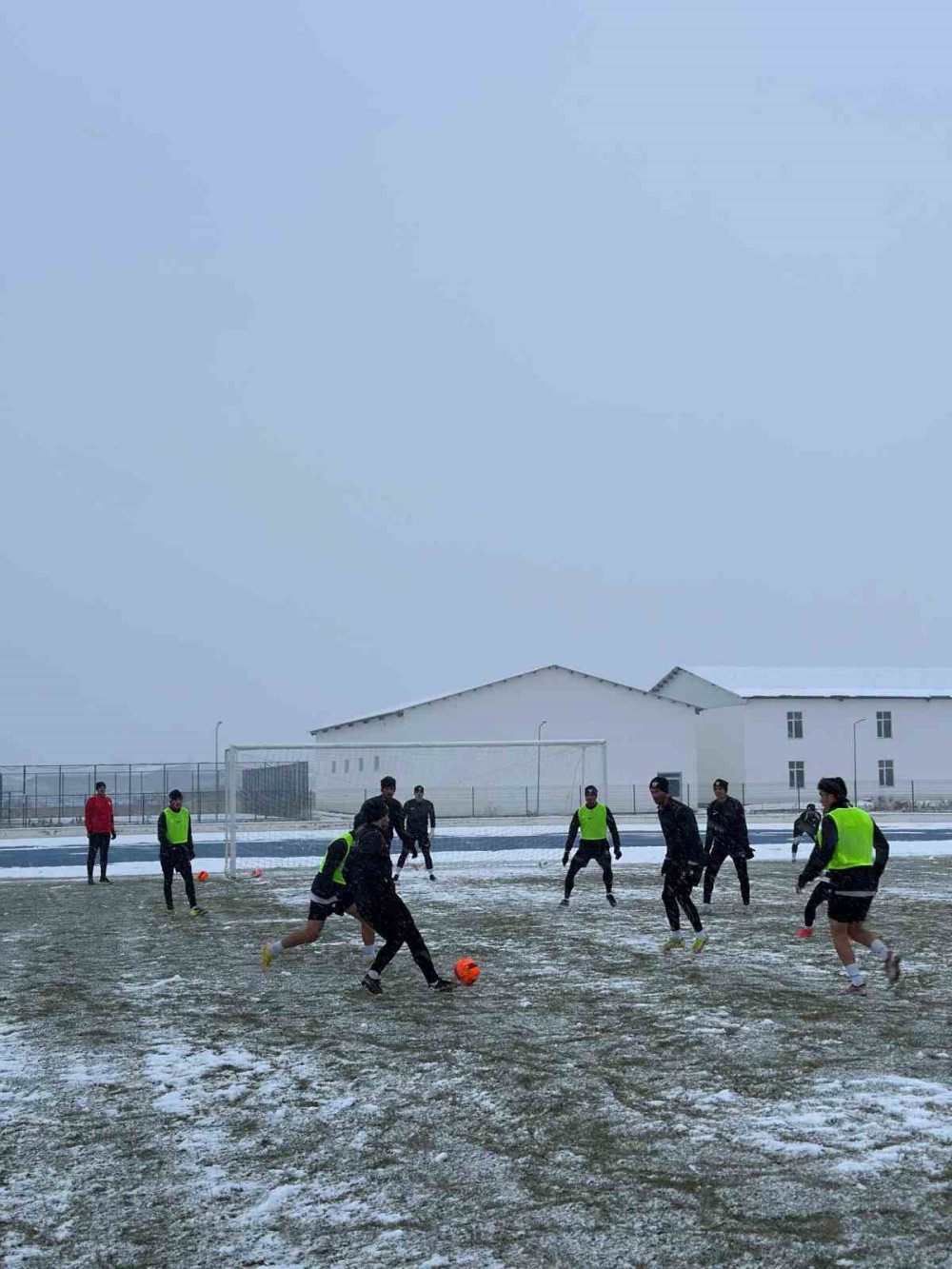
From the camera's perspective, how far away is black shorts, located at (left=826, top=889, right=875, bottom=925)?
36.3 feet

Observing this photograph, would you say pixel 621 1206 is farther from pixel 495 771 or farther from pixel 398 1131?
pixel 495 771

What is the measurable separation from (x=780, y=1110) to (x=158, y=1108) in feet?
12.5

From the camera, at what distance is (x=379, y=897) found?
1146 centimetres

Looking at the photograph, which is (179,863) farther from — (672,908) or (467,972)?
(467,972)

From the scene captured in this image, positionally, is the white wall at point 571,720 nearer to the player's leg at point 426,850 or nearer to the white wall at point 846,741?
the white wall at point 846,741

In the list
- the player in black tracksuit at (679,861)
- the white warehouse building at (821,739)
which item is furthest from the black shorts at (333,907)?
the white warehouse building at (821,739)

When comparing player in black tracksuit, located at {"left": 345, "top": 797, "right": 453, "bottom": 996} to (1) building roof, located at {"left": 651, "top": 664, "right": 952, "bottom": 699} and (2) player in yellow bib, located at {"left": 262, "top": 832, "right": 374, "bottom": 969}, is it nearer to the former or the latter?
(2) player in yellow bib, located at {"left": 262, "top": 832, "right": 374, "bottom": 969}

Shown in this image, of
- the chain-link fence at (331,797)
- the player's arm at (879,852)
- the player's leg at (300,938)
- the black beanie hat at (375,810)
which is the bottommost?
the chain-link fence at (331,797)

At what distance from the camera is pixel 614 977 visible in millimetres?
12398

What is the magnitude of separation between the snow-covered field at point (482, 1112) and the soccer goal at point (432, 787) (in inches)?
1080

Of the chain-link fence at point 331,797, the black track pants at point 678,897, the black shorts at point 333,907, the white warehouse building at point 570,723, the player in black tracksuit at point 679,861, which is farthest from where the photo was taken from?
the white warehouse building at point 570,723

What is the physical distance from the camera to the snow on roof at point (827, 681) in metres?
73.4

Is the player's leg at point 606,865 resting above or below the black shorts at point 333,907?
below

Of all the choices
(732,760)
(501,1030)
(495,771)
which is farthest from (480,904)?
(732,760)
